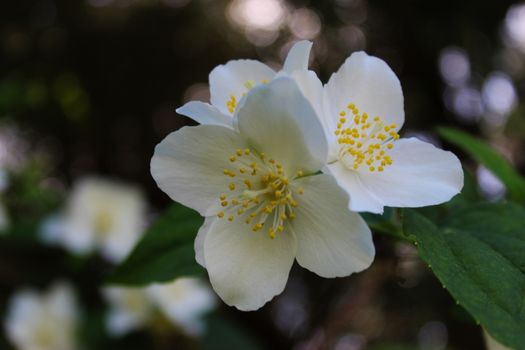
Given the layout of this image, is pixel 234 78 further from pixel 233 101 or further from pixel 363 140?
pixel 363 140

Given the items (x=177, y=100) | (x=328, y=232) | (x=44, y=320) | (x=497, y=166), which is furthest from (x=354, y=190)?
(x=177, y=100)

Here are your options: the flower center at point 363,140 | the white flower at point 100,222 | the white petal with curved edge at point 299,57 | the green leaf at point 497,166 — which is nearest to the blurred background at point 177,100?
the white flower at point 100,222

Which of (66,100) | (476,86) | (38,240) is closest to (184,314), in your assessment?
(38,240)

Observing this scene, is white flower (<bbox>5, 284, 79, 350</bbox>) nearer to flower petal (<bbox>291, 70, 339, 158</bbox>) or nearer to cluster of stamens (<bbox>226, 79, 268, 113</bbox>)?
cluster of stamens (<bbox>226, 79, 268, 113</bbox>)

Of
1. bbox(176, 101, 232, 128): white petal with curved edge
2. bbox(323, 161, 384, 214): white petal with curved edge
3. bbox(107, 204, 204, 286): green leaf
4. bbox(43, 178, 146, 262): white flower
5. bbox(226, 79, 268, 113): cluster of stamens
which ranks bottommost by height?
bbox(43, 178, 146, 262): white flower

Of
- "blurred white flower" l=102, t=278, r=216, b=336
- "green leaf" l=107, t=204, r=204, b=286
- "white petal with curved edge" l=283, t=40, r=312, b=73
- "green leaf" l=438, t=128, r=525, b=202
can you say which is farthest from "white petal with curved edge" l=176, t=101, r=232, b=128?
"blurred white flower" l=102, t=278, r=216, b=336

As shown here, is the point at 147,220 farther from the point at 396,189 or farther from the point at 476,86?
the point at 396,189

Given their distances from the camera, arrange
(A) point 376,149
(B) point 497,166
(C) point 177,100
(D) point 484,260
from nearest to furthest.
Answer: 1. (D) point 484,260
2. (A) point 376,149
3. (B) point 497,166
4. (C) point 177,100
